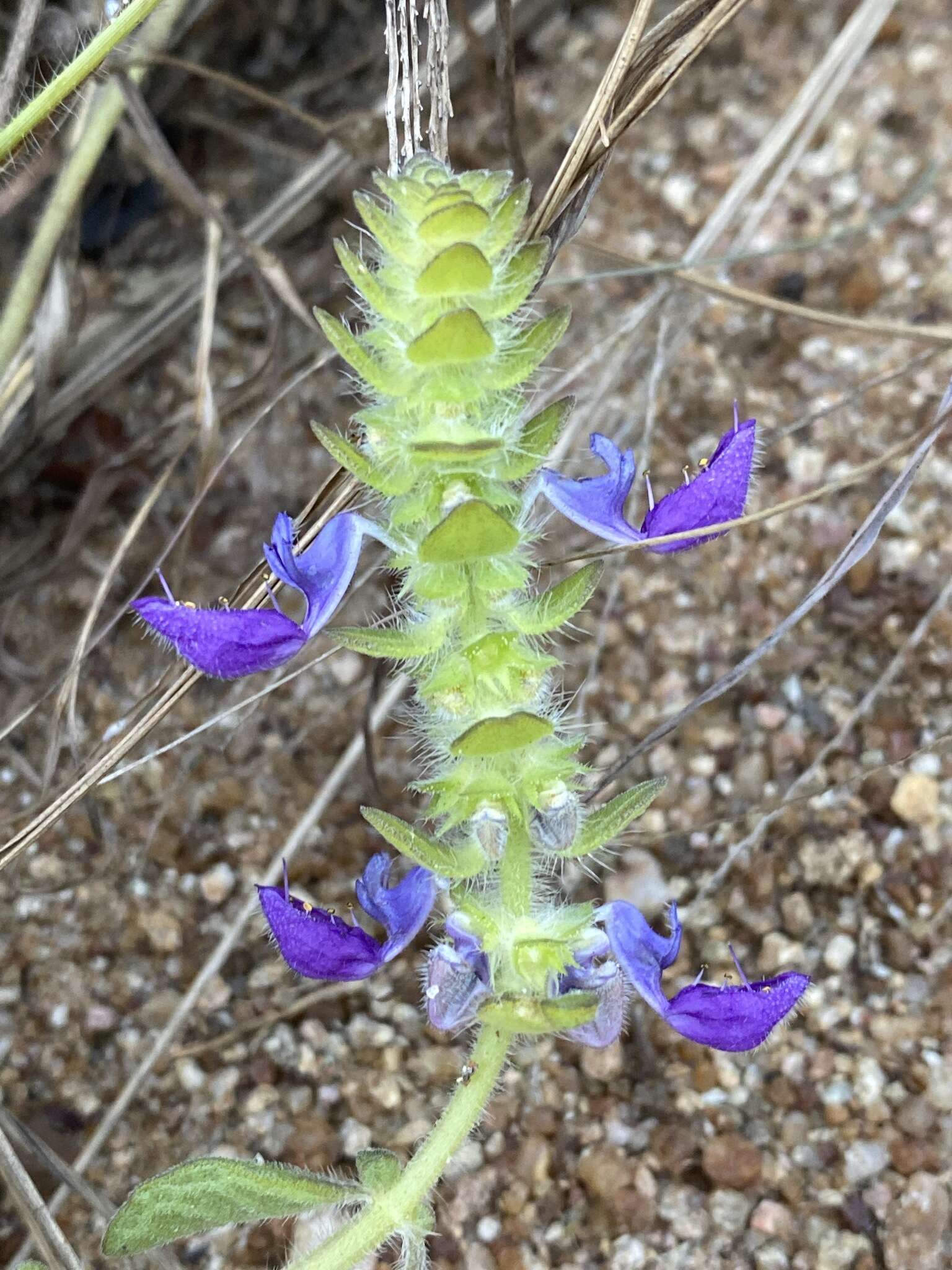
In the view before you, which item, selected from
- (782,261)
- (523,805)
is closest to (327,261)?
(782,261)

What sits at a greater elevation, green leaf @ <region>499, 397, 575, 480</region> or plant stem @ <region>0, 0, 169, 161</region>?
plant stem @ <region>0, 0, 169, 161</region>

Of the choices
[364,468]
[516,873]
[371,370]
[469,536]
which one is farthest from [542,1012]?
[371,370]

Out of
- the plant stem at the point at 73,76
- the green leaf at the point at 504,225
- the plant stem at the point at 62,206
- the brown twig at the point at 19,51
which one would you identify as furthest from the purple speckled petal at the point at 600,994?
the plant stem at the point at 62,206

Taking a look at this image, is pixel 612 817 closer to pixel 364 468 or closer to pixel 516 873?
pixel 516 873

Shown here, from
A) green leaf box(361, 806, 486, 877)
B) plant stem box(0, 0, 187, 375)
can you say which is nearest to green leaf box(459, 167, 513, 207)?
green leaf box(361, 806, 486, 877)

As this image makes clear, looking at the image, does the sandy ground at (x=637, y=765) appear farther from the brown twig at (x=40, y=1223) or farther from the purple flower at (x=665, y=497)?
the purple flower at (x=665, y=497)

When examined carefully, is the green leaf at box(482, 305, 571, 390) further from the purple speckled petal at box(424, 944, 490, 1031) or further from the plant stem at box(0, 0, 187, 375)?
the plant stem at box(0, 0, 187, 375)
